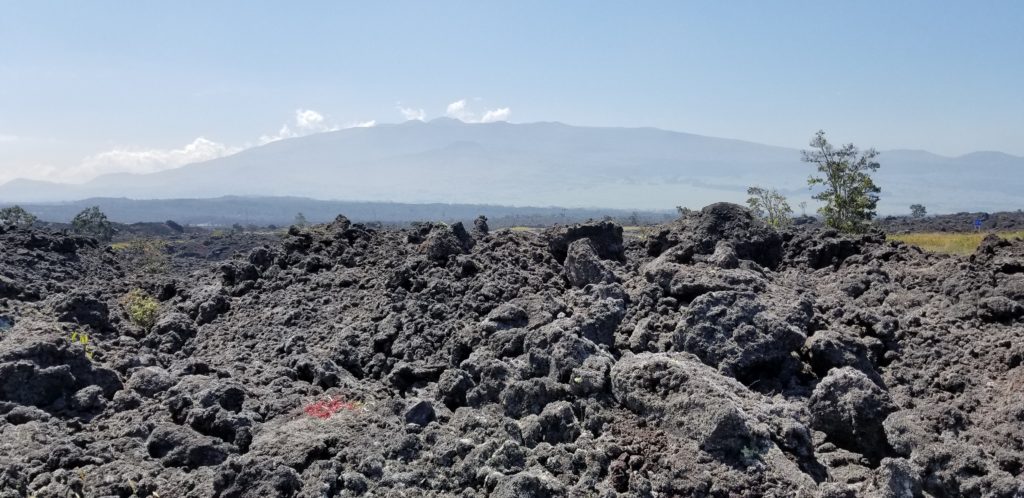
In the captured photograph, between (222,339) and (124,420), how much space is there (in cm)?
321

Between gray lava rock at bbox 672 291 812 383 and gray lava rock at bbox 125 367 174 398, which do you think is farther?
gray lava rock at bbox 125 367 174 398

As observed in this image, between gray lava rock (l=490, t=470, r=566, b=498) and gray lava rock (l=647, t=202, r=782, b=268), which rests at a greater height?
gray lava rock (l=647, t=202, r=782, b=268)

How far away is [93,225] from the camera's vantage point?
73.8 metres

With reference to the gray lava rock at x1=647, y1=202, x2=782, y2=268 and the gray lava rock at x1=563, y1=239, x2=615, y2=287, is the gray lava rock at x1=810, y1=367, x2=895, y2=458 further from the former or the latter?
the gray lava rock at x1=647, y1=202, x2=782, y2=268

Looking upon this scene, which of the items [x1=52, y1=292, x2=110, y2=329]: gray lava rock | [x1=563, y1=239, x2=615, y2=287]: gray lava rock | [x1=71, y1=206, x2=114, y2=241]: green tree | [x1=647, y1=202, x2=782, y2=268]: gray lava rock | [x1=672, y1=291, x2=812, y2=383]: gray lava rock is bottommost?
[x1=71, y1=206, x2=114, y2=241]: green tree

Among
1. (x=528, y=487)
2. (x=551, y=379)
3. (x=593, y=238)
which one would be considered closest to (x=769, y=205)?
(x=593, y=238)

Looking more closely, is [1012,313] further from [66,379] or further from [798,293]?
[66,379]

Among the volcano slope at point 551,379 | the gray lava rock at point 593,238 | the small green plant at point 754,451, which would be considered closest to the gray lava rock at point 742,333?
the volcano slope at point 551,379

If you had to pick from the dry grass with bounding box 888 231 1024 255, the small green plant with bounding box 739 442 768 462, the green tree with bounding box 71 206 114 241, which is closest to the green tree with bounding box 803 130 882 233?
the dry grass with bounding box 888 231 1024 255

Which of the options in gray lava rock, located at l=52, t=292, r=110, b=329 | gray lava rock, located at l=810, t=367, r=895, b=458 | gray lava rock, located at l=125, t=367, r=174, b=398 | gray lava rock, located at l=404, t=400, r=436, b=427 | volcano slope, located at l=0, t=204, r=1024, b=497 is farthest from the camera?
gray lava rock, located at l=52, t=292, r=110, b=329

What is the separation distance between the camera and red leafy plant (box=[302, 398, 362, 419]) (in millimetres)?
8164

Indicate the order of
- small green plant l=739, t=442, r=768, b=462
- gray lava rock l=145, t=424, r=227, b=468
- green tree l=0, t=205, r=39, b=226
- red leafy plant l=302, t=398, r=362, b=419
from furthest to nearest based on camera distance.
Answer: green tree l=0, t=205, r=39, b=226, red leafy plant l=302, t=398, r=362, b=419, gray lava rock l=145, t=424, r=227, b=468, small green plant l=739, t=442, r=768, b=462

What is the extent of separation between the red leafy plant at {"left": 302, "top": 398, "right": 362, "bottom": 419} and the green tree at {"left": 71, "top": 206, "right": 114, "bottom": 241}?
2868 inches

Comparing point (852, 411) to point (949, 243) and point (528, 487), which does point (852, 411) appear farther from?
point (949, 243)
